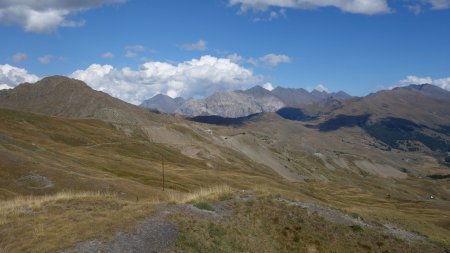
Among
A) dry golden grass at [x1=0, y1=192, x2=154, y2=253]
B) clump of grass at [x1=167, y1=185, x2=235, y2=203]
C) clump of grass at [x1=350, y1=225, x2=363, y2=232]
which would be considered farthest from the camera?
clump of grass at [x1=167, y1=185, x2=235, y2=203]

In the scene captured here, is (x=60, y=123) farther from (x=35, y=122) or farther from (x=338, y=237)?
(x=338, y=237)

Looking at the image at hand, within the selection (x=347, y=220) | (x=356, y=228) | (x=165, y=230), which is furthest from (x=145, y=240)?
(x=347, y=220)

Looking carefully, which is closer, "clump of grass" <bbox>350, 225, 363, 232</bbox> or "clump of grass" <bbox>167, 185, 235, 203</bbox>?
"clump of grass" <bbox>350, 225, 363, 232</bbox>

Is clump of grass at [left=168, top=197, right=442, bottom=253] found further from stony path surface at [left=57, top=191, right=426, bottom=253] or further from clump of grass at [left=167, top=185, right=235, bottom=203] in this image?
clump of grass at [left=167, top=185, right=235, bottom=203]

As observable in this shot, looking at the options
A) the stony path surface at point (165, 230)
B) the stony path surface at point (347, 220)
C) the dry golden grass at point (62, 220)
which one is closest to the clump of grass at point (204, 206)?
the stony path surface at point (165, 230)

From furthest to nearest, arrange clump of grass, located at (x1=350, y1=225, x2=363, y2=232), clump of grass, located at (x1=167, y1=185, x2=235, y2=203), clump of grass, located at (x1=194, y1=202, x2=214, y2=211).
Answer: clump of grass, located at (x1=167, y1=185, x2=235, y2=203), clump of grass, located at (x1=350, y1=225, x2=363, y2=232), clump of grass, located at (x1=194, y1=202, x2=214, y2=211)

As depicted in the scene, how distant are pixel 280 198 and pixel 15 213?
17.7 m

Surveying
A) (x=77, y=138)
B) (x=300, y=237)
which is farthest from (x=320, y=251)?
(x=77, y=138)

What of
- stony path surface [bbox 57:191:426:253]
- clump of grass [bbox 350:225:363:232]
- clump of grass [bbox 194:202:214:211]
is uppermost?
clump of grass [bbox 194:202:214:211]

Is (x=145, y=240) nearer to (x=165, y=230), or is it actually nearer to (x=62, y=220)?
(x=165, y=230)

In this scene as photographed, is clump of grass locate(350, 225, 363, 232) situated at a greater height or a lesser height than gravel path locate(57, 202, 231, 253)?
lesser

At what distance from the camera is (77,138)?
162m

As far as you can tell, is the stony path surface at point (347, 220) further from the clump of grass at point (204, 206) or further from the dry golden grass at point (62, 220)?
the dry golden grass at point (62, 220)

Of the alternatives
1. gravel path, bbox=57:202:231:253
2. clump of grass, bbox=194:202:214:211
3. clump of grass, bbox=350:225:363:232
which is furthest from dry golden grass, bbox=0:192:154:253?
clump of grass, bbox=350:225:363:232
